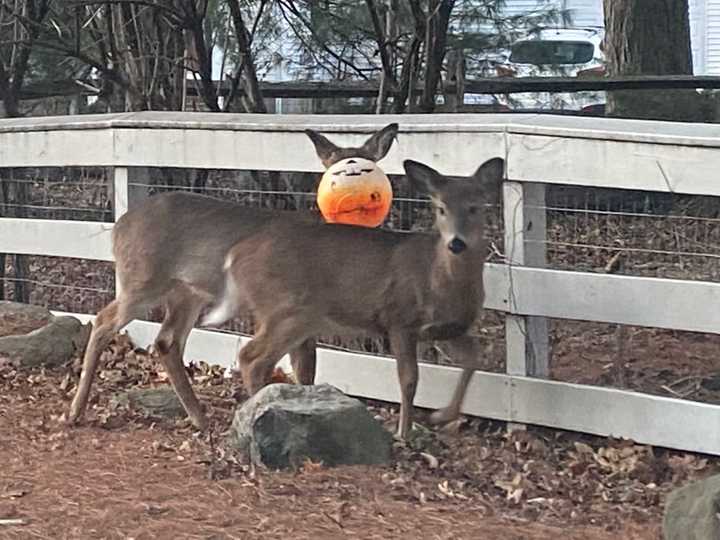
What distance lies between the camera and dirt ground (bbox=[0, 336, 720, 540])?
18.6 feet

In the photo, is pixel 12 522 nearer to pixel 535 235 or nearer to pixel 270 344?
pixel 270 344

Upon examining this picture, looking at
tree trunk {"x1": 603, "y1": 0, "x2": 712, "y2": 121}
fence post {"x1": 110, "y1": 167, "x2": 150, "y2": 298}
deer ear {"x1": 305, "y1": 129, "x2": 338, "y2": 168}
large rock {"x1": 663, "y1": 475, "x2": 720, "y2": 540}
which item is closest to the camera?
large rock {"x1": 663, "y1": 475, "x2": 720, "y2": 540}

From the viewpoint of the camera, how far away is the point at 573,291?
6812mm

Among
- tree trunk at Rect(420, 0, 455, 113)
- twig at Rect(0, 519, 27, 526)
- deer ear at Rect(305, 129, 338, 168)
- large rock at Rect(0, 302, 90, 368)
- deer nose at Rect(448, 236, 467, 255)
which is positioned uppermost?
tree trunk at Rect(420, 0, 455, 113)

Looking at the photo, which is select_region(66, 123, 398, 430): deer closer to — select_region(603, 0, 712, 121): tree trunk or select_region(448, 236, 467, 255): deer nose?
select_region(448, 236, 467, 255): deer nose

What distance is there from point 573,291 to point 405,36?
463 cm

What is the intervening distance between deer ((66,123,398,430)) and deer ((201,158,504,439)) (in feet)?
0.73

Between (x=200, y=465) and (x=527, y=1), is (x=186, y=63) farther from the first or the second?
(x=527, y=1)

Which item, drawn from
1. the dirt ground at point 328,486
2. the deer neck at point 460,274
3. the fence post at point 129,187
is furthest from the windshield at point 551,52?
the dirt ground at point 328,486

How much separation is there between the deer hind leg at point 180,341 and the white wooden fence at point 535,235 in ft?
2.30

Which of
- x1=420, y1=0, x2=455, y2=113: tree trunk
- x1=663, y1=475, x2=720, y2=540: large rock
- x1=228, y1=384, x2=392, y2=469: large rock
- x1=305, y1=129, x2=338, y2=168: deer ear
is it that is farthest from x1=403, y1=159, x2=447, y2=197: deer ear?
x1=420, y1=0, x2=455, y2=113: tree trunk

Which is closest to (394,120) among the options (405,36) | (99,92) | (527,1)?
(405,36)

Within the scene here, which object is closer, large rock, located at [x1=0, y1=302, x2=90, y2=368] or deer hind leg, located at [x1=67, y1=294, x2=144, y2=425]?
deer hind leg, located at [x1=67, y1=294, x2=144, y2=425]

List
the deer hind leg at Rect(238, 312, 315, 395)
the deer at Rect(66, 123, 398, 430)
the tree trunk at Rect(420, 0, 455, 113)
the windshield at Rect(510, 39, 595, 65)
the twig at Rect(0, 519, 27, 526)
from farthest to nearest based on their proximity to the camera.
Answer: the windshield at Rect(510, 39, 595, 65)
the tree trunk at Rect(420, 0, 455, 113)
the deer at Rect(66, 123, 398, 430)
the deer hind leg at Rect(238, 312, 315, 395)
the twig at Rect(0, 519, 27, 526)
